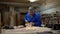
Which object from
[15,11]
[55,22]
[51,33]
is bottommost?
[51,33]

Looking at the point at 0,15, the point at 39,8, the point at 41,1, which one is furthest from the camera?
the point at 0,15

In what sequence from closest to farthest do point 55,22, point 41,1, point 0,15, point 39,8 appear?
point 55,22 < point 41,1 < point 39,8 < point 0,15

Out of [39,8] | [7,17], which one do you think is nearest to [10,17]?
[7,17]

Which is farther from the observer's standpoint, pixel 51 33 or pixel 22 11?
pixel 22 11

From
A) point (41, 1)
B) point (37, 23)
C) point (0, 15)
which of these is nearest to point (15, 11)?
point (0, 15)

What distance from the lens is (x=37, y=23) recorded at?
9.36 feet

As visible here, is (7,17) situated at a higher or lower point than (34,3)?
lower

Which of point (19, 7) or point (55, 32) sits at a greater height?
point (19, 7)

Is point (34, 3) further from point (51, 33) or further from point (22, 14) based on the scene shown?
point (51, 33)

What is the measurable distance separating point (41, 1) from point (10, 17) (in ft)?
6.46

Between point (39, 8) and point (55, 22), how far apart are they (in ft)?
9.34

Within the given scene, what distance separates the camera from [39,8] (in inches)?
191

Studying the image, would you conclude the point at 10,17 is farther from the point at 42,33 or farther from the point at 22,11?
the point at 42,33

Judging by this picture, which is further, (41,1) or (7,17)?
(7,17)
